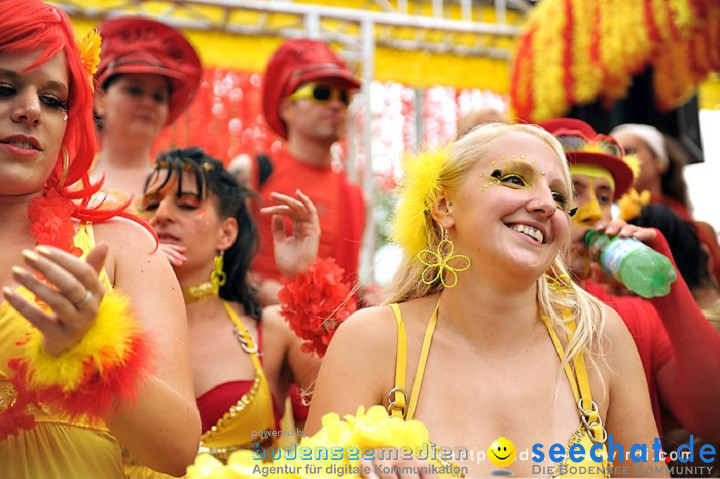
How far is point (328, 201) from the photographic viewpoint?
4.75 m

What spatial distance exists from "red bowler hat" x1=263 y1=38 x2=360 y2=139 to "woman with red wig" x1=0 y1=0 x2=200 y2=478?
278 centimetres

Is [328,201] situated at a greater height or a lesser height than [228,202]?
greater

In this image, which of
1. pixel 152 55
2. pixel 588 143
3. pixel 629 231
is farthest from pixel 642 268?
pixel 152 55

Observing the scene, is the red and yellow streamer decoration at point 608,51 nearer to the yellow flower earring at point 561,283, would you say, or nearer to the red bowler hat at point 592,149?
the red bowler hat at point 592,149

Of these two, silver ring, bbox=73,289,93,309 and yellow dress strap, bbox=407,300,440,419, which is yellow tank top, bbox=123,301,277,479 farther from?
silver ring, bbox=73,289,93,309

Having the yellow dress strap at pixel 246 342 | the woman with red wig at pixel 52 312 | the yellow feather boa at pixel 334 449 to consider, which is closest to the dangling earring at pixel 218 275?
the yellow dress strap at pixel 246 342

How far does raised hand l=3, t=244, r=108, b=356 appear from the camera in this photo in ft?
5.06

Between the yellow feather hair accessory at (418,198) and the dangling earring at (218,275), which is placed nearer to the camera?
the yellow feather hair accessory at (418,198)

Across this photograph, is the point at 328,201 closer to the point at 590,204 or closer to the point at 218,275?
the point at 218,275

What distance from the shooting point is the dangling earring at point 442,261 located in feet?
8.01

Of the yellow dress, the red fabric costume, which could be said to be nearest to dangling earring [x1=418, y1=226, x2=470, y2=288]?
the red fabric costume

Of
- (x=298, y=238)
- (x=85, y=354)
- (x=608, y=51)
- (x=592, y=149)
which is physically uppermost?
(x=608, y=51)

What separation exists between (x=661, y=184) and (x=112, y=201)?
308cm

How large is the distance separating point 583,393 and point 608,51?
3.50 meters
